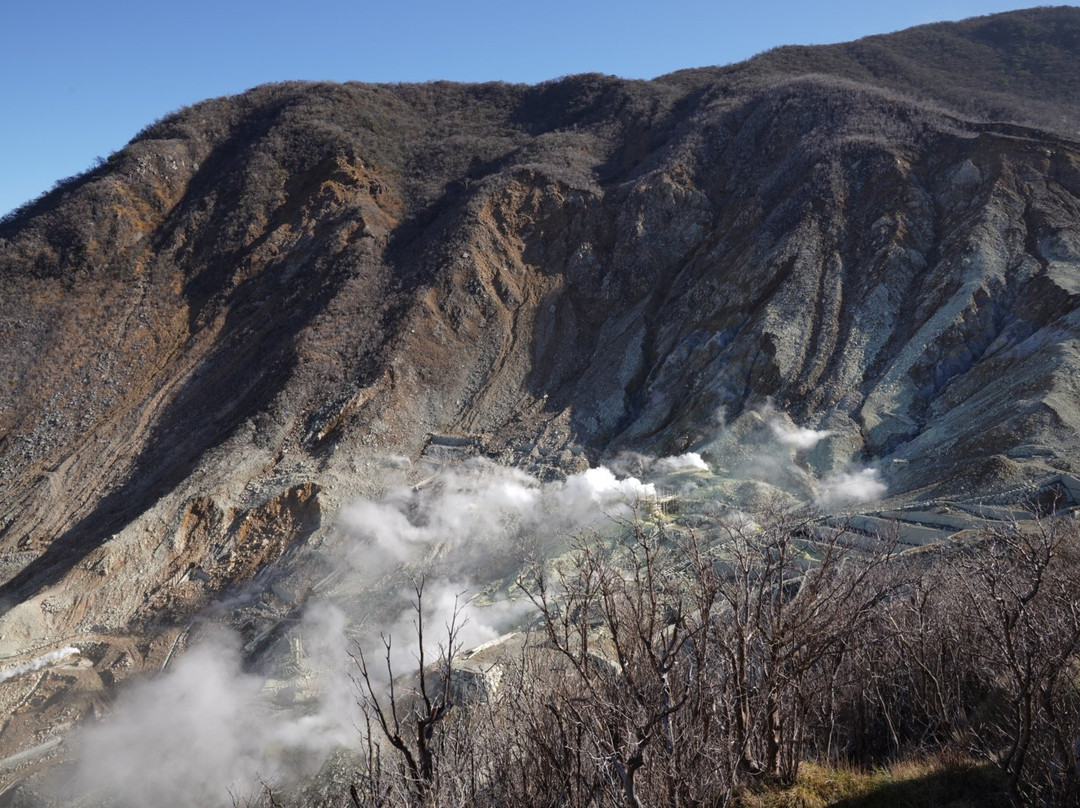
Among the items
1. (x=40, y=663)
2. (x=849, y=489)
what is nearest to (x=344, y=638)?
(x=40, y=663)

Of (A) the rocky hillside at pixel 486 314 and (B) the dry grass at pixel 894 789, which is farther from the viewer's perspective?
(A) the rocky hillside at pixel 486 314

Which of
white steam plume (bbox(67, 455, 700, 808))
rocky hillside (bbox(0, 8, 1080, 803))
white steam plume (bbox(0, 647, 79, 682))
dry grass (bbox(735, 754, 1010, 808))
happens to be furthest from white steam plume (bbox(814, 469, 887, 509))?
white steam plume (bbox(0, 647, 79, 682))

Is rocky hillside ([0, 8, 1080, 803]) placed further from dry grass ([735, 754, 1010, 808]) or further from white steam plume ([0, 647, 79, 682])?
dry grass ([735, 754, 1010, 808])

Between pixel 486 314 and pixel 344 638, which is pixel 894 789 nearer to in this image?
pixel 344 638

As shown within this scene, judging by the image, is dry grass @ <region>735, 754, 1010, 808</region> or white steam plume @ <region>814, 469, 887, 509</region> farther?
white steam plume @ <region>814, 469, 887, 509</region>

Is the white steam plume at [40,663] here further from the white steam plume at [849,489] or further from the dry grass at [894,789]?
the white steam plume at [849,489]

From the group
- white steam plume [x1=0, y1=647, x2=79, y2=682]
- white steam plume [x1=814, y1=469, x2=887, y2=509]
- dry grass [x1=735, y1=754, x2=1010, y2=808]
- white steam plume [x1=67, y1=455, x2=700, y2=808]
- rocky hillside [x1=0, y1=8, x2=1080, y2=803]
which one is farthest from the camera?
rocky hillside [x1=0, y1=8, x2=1080, y2=803]

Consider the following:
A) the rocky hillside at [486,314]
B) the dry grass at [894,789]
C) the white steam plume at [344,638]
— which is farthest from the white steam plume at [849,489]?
the dry grass at [894,789]

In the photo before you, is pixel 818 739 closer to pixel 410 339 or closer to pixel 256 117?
pixel 410 339
